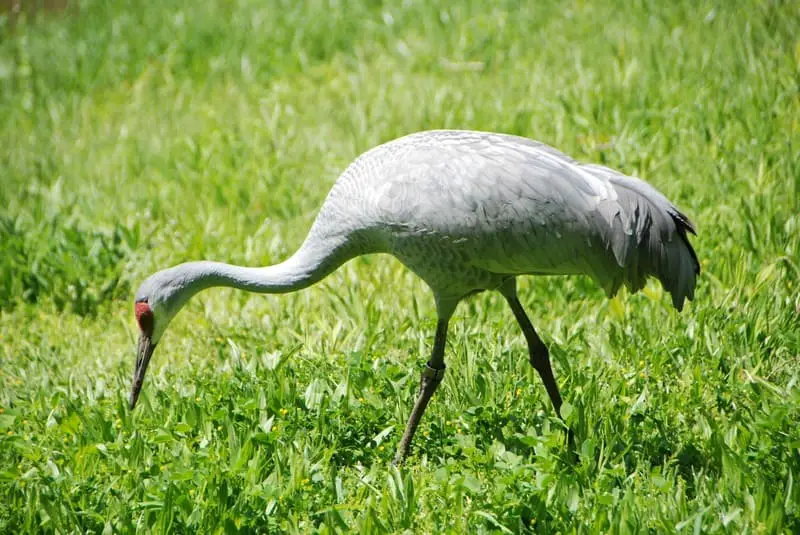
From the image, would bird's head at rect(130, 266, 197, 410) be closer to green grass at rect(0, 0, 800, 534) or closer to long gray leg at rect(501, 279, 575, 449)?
green grass at rect(0, 0, 800, 534)

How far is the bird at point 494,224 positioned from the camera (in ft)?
12.8

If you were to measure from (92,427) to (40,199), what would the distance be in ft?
11.2

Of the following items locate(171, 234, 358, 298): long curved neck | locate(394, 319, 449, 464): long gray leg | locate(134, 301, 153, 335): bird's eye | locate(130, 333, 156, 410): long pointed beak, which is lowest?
locate(394, 319, 449, 464): long gray leg

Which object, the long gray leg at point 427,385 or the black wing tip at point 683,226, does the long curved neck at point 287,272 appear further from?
the black wing tip at point 683,226

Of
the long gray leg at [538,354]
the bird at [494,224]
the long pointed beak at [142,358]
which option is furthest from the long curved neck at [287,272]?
the long gray leg at [538,354]

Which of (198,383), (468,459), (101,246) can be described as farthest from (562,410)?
(101,246)

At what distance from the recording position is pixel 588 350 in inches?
184

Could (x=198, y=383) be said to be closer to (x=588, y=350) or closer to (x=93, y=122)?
(x=588, y=350)

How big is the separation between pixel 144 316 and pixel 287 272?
739 millimetres

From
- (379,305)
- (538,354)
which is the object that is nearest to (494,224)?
(538,354)

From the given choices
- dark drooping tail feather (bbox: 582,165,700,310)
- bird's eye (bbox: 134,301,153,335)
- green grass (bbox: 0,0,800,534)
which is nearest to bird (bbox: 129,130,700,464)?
dark drooping tail feather (bbox: 582,165,700,310)

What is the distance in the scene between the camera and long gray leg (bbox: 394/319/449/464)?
4.21 meters

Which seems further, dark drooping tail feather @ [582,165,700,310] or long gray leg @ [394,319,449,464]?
long gray leg @ [394,319,449,464]

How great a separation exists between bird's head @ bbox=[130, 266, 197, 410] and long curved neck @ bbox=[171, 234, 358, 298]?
56 mm
